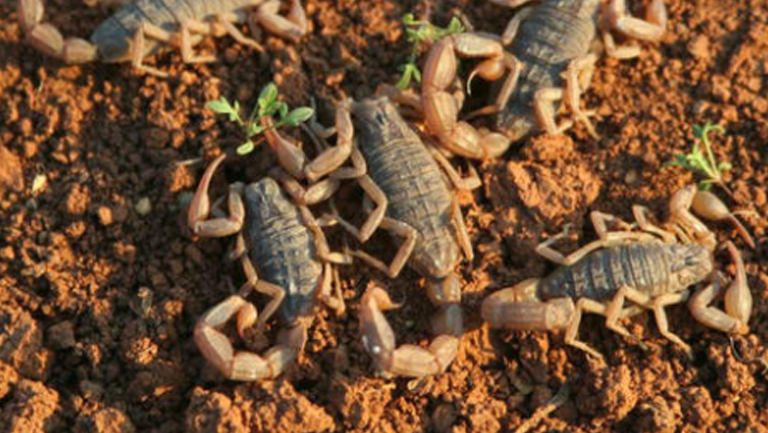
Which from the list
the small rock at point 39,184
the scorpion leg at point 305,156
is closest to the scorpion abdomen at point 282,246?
the scorpion leg at point 305,156

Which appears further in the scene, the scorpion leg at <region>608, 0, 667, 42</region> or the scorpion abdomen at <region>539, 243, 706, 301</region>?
the scorpion leg at <region>608, 0, 667, 42</region>

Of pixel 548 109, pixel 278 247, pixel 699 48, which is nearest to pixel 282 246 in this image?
pixel 278 247

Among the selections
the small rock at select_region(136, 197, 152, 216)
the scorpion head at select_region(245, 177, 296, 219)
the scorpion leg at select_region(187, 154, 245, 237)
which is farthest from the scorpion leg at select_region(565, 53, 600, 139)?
the small rock at select_region(136, 197, 152, 216)

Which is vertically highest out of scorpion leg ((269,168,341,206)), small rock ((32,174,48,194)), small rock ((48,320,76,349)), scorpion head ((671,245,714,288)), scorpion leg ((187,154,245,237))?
scorpion head ((671,245,714,288))

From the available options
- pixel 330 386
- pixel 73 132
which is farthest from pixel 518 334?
pixel 73 132

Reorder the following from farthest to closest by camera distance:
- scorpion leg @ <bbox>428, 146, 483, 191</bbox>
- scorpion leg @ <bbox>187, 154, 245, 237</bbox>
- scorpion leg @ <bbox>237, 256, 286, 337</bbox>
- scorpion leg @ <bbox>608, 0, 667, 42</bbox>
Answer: scorpion leg @ <bbox>608, 0, 667, 42</bbox> < scorpion leg @ <bbox>428, 146, 483, 191</bbox> < scorpion leg @ <bbox>187, 154, 245, 237</bbox> < scorpion leg @ <bbox>237, 256, 286, 337</bbox>

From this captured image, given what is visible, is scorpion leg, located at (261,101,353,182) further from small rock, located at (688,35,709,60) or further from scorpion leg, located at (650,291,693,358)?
small rock, located at (688,35,709,60)

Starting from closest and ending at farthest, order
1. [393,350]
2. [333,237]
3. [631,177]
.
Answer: [393,350]
[333,237]
[631,177]

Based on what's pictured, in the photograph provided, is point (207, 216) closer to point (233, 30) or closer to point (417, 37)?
point (233, 30)
